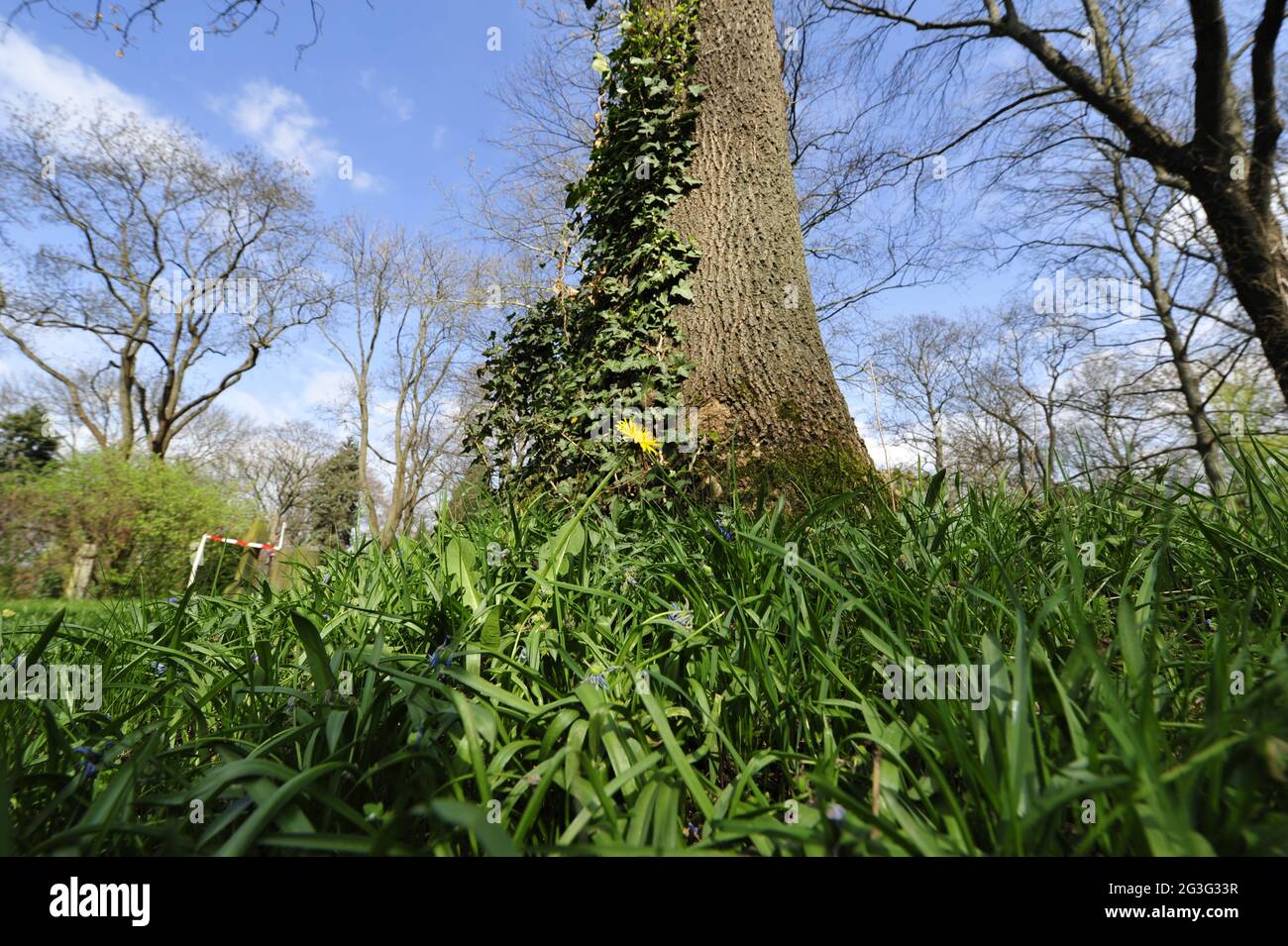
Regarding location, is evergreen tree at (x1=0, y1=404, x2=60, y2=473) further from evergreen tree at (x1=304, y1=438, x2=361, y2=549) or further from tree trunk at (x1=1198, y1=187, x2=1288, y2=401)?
tree trunk at (x1=1198, y1=187, x2=1288, y2=401)

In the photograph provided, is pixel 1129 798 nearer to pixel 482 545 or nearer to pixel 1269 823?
pixel 1269 823

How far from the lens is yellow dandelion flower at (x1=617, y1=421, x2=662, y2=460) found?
2.33m

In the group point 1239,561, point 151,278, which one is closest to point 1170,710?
point 1239,561

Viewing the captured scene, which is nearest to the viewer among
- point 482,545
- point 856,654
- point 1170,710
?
point 1170,710

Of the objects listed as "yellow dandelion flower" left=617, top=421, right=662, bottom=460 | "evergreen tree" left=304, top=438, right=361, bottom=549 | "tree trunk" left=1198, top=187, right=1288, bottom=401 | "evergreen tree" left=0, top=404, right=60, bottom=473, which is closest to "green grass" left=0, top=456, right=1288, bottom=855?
"yellow dandelion flower" left=617, top=421, right=662, bottom=460

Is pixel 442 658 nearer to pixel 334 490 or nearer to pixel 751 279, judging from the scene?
pixel 751 279

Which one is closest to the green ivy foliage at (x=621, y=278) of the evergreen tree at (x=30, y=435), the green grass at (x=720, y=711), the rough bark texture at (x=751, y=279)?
the rough bark texture at (x=751, y=279)

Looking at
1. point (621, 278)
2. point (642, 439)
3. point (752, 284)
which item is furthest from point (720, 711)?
point (621, 278)

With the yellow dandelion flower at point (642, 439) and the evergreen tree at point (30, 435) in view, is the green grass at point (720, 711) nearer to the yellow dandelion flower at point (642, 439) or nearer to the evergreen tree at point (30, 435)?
the yellow dandelion flower at point (642, 439)

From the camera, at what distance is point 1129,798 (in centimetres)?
59

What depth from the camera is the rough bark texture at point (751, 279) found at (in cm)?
242

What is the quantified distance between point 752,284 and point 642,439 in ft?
3.14

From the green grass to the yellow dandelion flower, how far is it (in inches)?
26.8
